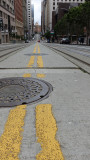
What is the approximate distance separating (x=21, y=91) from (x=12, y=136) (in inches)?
65.0

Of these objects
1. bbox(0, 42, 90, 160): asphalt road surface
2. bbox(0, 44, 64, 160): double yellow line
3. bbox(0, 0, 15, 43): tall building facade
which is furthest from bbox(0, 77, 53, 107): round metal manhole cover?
bbox(0, 0, 15, 43): tall building facade

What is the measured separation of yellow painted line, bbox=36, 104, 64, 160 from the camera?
1.72 metres

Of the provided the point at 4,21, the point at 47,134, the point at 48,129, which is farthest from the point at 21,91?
the point at 4,21

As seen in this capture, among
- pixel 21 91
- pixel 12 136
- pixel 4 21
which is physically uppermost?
pixel 4 21

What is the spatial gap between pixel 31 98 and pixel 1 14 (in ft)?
219

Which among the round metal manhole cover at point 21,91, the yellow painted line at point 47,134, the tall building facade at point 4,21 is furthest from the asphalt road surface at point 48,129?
the tall building facade at point 4,21

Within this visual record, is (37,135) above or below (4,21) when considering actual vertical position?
below

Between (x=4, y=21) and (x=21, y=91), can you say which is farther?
(x=4, y=21)

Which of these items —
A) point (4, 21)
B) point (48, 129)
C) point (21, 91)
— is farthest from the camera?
point (4, 21)

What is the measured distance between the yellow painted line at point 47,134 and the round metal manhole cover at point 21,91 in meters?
0.43

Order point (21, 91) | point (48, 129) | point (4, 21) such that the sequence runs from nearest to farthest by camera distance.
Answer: point (48, 129) → point (21, 91) → point (4, 21)

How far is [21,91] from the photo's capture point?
11.9ft

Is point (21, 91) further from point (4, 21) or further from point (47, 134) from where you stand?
point (4, 21)

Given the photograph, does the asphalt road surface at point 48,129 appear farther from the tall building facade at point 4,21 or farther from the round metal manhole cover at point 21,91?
the tall building facade at point 4,21
